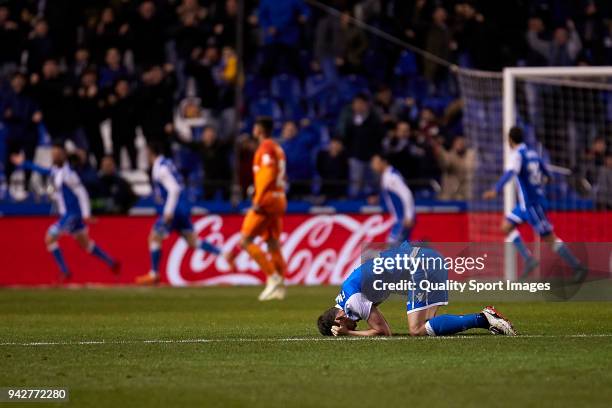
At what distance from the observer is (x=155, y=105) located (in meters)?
23.2

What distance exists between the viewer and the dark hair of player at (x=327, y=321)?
10.7m

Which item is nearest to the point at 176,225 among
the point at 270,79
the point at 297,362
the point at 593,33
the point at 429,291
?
the point at 270,79

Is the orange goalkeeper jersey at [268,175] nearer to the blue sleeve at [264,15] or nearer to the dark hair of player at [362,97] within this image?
the dark hair of player at [362,97]

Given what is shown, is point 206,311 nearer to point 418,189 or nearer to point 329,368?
point 329,368

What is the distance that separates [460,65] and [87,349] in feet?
49.3

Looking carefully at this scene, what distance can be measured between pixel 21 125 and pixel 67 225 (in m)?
2.97

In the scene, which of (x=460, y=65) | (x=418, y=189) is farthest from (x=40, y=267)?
(x=460, y=65)

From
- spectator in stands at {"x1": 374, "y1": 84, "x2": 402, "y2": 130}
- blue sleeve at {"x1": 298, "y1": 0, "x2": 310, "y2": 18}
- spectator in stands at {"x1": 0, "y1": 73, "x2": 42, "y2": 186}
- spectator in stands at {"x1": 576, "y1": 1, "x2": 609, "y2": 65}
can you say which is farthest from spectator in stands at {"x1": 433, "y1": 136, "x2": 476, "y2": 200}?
spectator in stands at {"x1": 0, "y1": 73, "x2": 42, "y2": 186}

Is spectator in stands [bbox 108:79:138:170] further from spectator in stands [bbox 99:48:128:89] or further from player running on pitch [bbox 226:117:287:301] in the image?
player running on pitch [bbox 226:117:287:301]

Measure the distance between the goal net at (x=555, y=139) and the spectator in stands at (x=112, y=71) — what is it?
6352 millimetres

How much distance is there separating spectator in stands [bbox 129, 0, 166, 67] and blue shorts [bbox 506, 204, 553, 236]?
880cm

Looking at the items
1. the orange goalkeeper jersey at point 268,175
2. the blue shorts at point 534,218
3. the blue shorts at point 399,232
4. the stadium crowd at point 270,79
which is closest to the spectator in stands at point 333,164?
the stadium crowd at point 270,79

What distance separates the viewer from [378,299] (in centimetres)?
1013

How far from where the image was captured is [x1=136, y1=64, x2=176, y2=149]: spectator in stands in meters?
23.2
